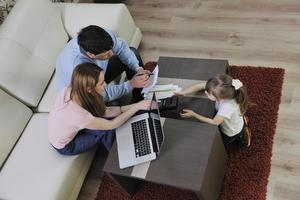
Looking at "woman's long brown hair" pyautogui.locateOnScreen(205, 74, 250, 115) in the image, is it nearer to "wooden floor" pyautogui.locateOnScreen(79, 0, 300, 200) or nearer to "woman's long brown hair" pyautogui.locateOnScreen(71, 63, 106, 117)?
"wooden floor" pyautogui.locateOnScreen(79, 0, 300, 200)

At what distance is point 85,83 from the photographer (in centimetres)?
201

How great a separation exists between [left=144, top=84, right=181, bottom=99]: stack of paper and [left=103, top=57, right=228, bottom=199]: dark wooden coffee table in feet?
0.35

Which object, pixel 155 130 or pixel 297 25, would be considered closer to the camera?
pixel 155 130

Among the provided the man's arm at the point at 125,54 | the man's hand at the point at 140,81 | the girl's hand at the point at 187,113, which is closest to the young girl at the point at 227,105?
the girl's hand at the point at 187,113

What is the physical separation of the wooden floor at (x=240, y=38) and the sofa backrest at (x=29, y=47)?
2.62 feet

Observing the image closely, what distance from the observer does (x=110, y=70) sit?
2.78m

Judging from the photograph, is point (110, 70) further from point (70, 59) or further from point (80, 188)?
point (80, 188)

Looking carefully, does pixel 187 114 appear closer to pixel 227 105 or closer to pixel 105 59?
pixel 227 105

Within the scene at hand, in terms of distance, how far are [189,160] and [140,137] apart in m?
0.34

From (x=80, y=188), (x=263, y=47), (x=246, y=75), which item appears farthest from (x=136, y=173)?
(x=263, y=47)

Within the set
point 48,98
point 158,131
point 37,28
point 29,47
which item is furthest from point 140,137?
point 37,28

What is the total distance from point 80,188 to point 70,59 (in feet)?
2.96

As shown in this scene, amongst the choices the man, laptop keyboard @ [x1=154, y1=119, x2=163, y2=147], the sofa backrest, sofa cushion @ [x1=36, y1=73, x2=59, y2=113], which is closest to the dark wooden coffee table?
laptop keyboard @ [x1=154, y1=119, x2=163, y2=147]

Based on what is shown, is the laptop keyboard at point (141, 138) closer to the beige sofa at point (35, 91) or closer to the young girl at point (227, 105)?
the young girl at point (227, 105)
